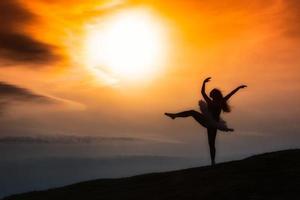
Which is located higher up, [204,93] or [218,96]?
[204,93]

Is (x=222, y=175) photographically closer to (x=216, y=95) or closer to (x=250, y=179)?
(x=250, y=179)

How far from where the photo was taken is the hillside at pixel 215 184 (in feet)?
72.6

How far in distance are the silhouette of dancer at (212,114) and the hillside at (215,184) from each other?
163 centimetres

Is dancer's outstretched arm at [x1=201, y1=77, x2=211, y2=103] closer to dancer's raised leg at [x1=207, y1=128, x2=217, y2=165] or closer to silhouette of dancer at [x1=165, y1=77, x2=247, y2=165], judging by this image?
silhouette of dancer at [x1=165, y1=77, x2=247, y2=165]

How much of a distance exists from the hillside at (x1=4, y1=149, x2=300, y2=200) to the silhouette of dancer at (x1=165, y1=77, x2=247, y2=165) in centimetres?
163

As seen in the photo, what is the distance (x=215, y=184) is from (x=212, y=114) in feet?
12.5

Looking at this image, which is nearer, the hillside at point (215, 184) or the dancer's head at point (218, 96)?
the hillside at point (215, 184)

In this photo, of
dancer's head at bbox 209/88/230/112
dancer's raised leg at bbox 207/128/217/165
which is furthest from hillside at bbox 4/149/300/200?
dancer's head at bbox 209/88/230/112

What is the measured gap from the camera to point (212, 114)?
25953 millimetres

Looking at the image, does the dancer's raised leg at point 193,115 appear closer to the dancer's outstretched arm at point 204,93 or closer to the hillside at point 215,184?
the dancer's outstretched arm at point 204,93

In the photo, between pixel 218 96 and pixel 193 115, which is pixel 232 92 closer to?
pixel 218 96

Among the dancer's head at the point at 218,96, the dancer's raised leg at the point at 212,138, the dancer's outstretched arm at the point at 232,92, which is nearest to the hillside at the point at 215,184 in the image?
the dancer's raised leg at the point at 212,138

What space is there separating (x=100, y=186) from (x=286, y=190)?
11750 mm

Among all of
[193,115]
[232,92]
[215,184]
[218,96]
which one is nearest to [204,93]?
[218,96]
